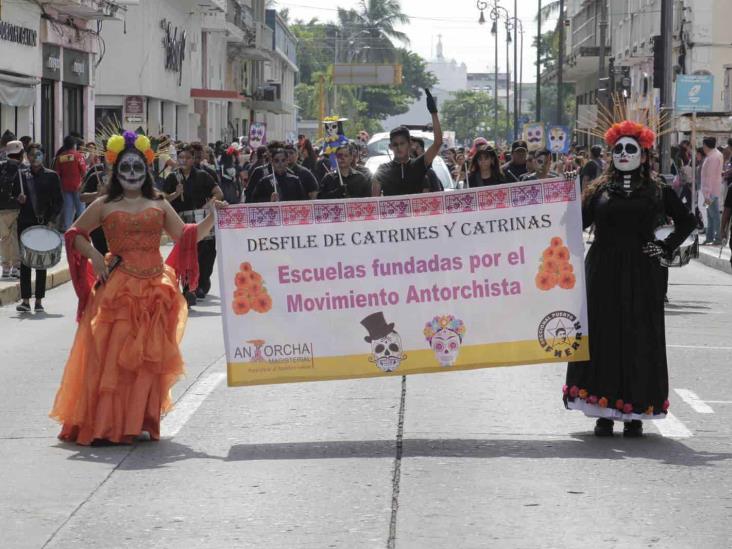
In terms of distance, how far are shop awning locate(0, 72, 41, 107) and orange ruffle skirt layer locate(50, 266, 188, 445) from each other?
2268 centimetres

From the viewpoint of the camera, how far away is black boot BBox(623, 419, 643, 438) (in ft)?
30.4

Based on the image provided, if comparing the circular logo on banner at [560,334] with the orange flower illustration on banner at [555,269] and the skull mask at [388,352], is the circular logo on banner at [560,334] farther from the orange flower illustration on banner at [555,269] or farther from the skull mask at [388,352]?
the skull mask at [388,352]

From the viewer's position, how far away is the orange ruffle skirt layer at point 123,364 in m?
8.89

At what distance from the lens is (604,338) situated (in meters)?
9.25

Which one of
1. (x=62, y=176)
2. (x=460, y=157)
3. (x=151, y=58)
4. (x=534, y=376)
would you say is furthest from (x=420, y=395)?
(x=151, y=58)

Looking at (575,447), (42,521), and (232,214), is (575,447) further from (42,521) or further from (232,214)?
(42,521)

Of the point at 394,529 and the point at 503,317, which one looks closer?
the point at 394,529

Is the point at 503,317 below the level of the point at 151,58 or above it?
below

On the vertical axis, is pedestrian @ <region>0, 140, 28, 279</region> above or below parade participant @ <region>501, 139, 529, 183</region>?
below

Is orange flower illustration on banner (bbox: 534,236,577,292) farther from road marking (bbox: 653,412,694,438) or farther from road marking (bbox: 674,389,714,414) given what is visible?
road marking (bbox: 674,389,714,414)

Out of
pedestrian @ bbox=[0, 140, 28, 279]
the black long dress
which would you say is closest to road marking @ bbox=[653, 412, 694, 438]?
the black long dress

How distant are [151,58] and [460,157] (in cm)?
1022

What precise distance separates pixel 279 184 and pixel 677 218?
9.88 meters

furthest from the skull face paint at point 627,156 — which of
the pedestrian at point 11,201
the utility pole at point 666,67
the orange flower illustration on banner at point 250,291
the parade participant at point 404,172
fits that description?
the utility pole at point 666,67
